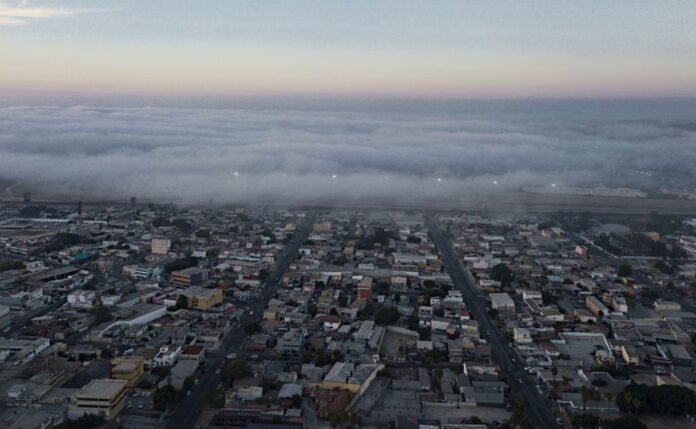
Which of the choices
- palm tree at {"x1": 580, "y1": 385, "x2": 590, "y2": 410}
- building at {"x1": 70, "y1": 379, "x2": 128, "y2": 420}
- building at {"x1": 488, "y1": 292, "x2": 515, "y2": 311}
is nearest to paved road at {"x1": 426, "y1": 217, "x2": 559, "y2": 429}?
building at {"x1": 488, "y1": 292, "x2": 515, "y2": 311}

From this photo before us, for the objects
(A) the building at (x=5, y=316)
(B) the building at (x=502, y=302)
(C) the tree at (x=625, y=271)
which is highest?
(A) the building at (x=5, y=316)

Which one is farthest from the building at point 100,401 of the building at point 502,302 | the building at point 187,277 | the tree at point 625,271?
the tree at point 625,271

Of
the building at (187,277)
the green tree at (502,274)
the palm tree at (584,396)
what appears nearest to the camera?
the palm tree at (584,396)

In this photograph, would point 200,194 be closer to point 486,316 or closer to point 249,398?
point 486,316

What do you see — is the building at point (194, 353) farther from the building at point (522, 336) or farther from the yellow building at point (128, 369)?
the building at point (522, 336)

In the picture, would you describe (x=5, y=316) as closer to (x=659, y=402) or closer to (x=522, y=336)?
(x=522, y=336)

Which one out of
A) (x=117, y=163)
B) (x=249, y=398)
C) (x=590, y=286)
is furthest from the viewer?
(x=117, y=163)

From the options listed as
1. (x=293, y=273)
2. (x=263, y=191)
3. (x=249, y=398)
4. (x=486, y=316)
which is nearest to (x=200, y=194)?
(x=263, y=191)
